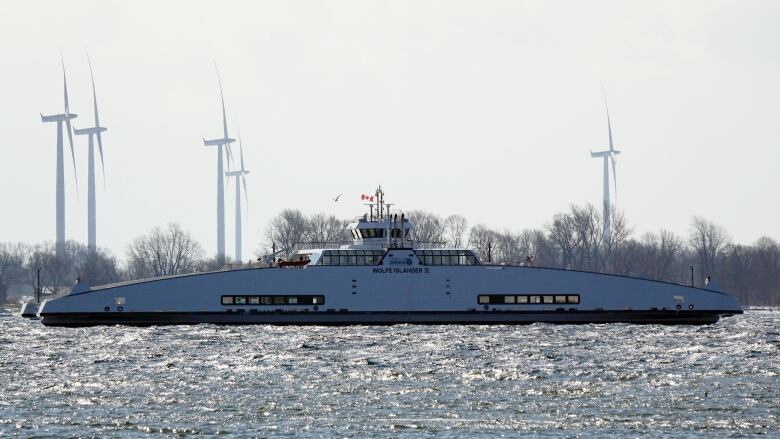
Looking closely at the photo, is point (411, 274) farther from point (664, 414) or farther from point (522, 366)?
Result: point (664, 414)

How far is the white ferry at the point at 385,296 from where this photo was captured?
88.2m

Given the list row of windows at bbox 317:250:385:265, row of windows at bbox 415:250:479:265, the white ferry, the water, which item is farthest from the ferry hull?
the water

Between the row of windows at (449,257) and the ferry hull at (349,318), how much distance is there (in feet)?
11.2

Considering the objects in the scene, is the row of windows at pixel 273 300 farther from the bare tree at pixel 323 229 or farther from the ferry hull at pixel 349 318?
the bare tree at pixel 323 229

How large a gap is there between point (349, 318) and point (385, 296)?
2.79 meters

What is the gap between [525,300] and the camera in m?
89.5

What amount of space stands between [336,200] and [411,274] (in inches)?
360

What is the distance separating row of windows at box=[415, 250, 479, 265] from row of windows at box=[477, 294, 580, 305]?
2.60 m

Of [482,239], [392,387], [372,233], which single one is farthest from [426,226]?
[392,387]

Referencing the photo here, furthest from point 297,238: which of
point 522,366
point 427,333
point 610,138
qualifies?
point 522,366

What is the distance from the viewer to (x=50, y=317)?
88.3 meters

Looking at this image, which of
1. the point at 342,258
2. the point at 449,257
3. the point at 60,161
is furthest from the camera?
the point at 60,161

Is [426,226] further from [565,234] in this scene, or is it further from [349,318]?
[349,318]

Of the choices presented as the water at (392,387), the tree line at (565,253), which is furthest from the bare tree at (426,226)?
the water at (392,387)
